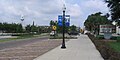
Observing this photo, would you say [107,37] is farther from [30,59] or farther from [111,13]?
[30,59]

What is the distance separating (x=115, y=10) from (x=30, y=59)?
38.4 metres

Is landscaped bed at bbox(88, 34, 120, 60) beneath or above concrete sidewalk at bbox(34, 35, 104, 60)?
above

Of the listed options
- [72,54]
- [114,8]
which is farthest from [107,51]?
[114,8]

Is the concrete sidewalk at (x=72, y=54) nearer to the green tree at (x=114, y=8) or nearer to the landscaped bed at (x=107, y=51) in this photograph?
the landscaped bed at (x=107, y=51)

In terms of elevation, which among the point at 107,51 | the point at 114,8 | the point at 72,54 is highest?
the point at 114,8

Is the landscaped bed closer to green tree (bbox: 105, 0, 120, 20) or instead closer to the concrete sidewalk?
the concrete sidewalk

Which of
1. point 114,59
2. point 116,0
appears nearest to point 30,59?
point 114,59

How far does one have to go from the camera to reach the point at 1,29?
123000mm

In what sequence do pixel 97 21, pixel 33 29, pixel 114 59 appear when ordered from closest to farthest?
pixel 114 59 < pixel 97 21 < pixel 33 29

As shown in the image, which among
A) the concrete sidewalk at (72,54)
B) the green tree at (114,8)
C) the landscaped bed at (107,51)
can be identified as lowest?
the concrete sidewalk at (72,54)

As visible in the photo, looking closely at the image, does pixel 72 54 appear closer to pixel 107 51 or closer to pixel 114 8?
pixel 107 51

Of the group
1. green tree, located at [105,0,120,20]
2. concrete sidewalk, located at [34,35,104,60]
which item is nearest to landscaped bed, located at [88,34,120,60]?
concrete sidewalk, located at [34,35,104,60]

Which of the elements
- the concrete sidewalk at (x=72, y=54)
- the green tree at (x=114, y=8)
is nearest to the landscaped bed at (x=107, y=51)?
the concrete sidewalk at (x=72, y=54)

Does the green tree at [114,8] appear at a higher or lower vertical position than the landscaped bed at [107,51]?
higher
